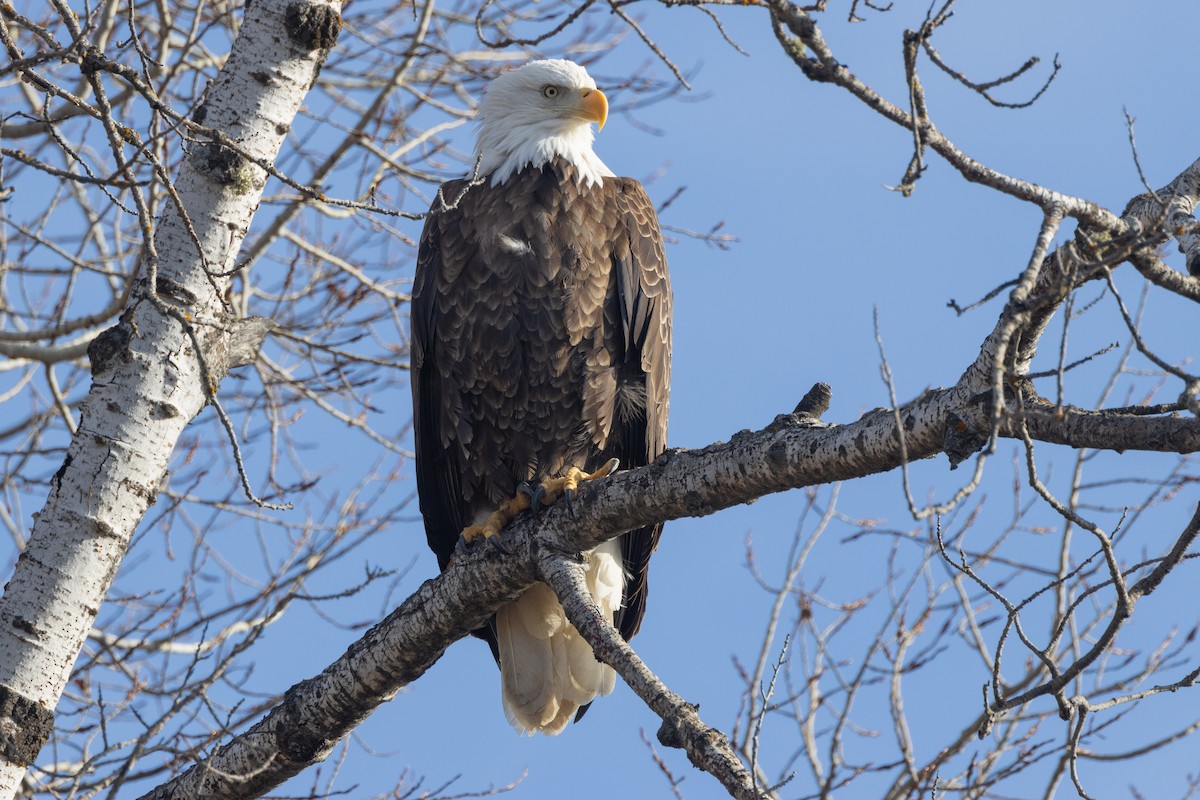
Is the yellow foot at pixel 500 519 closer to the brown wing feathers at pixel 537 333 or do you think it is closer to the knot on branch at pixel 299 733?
the brown wing feathers at pixel 537 333

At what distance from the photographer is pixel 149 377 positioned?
11.0 feet

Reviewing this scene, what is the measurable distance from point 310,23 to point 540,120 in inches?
54.3

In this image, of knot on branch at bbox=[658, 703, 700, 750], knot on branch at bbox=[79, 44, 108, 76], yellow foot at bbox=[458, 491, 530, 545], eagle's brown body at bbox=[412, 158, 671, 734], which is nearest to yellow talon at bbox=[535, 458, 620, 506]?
yellow foot at bbox=[458, 491, 530, 545]

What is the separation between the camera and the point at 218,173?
353cm

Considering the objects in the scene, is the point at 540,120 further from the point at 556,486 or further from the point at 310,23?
the point at 556,486

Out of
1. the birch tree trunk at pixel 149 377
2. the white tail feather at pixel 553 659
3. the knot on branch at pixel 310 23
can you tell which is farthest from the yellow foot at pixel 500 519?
the knot on branch at pixel 310 23

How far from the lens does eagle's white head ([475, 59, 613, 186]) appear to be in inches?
183

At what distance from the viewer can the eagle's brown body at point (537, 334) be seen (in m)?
4.18

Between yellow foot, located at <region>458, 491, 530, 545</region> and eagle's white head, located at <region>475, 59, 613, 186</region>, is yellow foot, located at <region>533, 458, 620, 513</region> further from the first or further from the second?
eagle's white head, located at <region>475, 59, 613, 186</region>

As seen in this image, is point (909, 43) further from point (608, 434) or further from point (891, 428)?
point (608, 434)

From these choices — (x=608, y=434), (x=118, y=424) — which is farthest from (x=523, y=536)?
(x=118, y=424)

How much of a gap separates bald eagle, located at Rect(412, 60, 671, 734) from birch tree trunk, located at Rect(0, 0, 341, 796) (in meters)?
0.81

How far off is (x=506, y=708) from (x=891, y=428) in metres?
2.59

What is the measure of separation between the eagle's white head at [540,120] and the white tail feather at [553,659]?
1.41 meters
